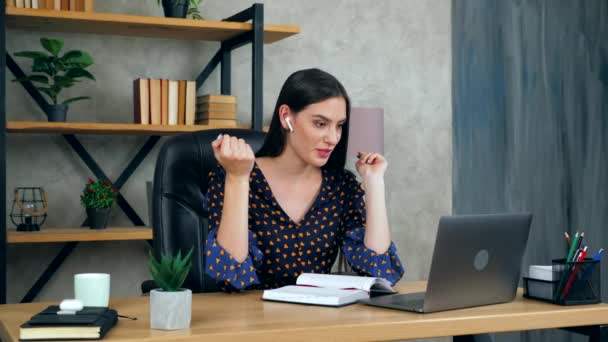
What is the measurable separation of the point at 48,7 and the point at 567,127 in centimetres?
240

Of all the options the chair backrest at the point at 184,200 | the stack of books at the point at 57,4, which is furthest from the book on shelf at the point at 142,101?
the chair backrest at the point at 184,200

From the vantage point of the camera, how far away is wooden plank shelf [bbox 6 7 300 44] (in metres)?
2.84

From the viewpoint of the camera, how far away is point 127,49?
129 inches

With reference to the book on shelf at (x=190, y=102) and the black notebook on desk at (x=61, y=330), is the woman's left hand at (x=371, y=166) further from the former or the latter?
the book on shelf at (x=190, y=102)

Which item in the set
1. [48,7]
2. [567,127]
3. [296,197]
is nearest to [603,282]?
[567,127]

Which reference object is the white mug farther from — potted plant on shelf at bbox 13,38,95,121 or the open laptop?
potted plant on shelf at bbox 13,38,95,121

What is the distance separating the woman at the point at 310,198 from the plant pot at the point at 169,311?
1.77ft

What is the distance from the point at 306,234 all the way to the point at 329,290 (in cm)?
42

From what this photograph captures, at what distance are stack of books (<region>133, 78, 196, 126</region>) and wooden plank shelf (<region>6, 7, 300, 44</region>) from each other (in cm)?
21

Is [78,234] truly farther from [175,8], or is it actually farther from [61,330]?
[61,330]

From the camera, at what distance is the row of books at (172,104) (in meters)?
3.01

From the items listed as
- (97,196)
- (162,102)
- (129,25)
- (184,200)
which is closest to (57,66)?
(129,25)

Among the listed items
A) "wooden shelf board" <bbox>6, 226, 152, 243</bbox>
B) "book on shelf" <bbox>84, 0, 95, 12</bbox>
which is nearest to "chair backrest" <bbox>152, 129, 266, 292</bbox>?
"wooden shelf board" <bbox>6, 226, 152, 243</bbox>

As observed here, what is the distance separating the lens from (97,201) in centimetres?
297
